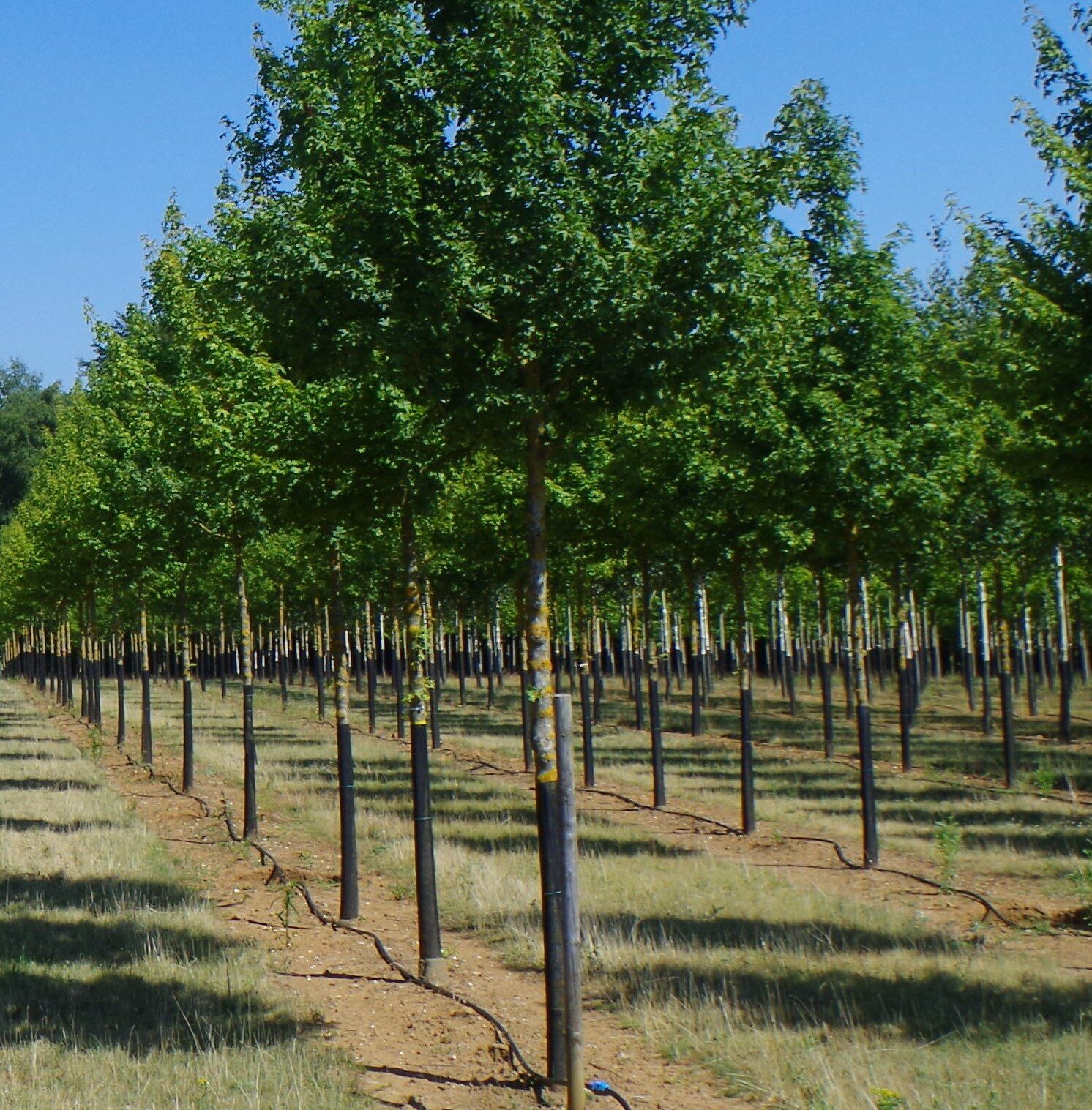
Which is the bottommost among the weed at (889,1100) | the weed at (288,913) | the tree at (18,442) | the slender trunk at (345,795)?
the weed at (288,913)

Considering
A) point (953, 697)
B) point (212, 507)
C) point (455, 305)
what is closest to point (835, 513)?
point (212, 507)

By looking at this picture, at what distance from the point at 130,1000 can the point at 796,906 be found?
6.52 meters

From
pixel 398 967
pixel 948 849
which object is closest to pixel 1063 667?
pixel 948 849

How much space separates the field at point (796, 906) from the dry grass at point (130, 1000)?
2.01 metres

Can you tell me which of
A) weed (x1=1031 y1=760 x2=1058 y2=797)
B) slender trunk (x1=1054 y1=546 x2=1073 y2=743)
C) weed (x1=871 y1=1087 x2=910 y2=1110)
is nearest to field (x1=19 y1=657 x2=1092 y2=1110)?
weed (x1=871 y1=1087 x2=910 y2=1110)

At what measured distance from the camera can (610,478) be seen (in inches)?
843

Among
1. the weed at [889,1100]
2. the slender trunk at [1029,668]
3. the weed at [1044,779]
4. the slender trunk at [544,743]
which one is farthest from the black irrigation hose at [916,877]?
the slender trunk at [1029,668]

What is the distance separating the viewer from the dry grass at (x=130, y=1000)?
752 centimetres

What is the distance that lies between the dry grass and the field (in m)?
2.01

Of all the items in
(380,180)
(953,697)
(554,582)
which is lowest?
(953,697)

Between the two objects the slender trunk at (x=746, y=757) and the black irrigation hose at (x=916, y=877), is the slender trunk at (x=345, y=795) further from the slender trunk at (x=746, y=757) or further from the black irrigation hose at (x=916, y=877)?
the slender trunk at (x=746, y=757)

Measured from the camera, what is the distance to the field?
805 cm

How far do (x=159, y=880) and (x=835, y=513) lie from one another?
8900mm

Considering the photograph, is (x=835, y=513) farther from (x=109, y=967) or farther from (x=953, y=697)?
(x=953, y=697)
